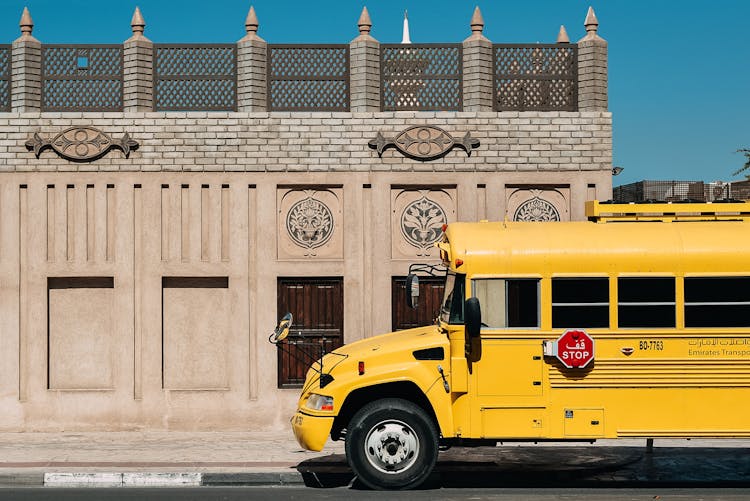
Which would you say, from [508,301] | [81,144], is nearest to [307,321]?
[81,144]

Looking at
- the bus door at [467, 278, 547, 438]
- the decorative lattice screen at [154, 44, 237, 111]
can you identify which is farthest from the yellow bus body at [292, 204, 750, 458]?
the decorative lattice screen at [154, 44, 237, 111]

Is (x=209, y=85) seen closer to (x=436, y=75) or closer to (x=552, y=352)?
(x=436, y=75)

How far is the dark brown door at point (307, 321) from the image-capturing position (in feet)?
56.5

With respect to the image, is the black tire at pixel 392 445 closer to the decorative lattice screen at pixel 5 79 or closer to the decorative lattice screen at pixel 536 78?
the decorative lattice screen at pixel 536 78

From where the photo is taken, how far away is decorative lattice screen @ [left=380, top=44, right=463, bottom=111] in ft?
57.7

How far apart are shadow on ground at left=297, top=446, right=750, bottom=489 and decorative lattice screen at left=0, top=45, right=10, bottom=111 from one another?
26.6 feet

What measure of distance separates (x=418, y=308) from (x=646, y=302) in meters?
5.97

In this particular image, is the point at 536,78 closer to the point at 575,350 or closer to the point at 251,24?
the point at 251,24

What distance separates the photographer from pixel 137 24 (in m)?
17.7

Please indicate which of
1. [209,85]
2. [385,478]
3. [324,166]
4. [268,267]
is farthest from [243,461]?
[209,85]

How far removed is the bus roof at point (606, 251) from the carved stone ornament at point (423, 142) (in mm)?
5320

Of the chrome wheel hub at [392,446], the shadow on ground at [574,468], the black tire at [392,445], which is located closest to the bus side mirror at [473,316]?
the black tire at [392,445]

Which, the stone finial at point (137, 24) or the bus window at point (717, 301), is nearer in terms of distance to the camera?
the bus window at point (717, 301)

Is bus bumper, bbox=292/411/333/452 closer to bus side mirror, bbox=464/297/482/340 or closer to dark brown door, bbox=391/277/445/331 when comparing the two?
bus side mirror, bbox=464/297/482/340
